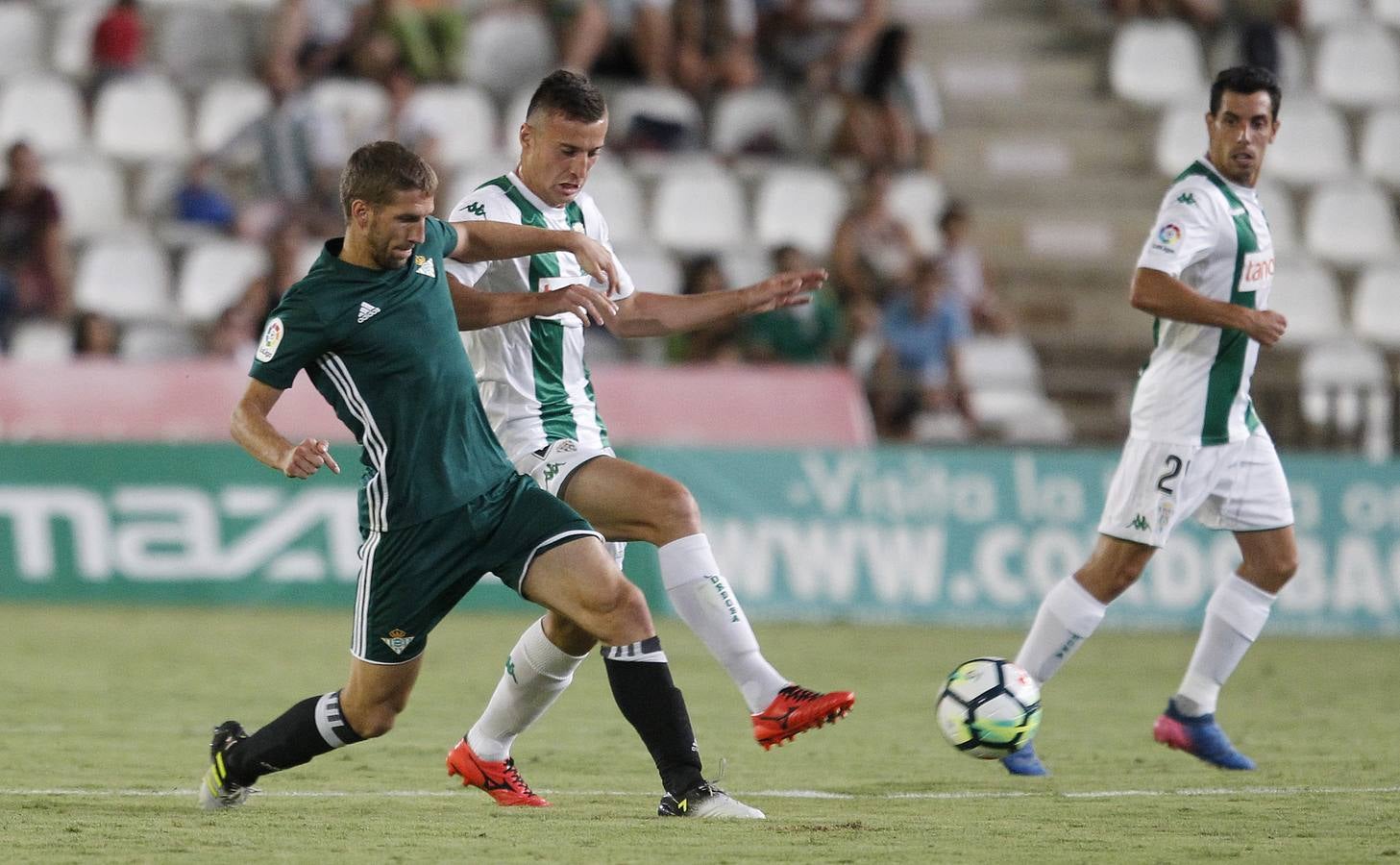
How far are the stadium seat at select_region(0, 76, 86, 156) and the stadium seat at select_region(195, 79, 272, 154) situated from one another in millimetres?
1014

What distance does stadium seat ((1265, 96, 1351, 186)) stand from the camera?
63.0ft

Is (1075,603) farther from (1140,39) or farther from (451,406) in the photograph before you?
(1140,39)

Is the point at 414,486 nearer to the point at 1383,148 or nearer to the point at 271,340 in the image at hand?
the point at 271,340

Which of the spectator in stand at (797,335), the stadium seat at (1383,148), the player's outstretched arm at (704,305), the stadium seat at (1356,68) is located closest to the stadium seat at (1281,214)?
the stadium seat at (1383,148)

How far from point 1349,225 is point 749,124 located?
5536 millimetres

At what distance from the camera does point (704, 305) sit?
685 centimetres

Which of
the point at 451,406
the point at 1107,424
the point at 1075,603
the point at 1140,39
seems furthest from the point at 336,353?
the point at 1140,39

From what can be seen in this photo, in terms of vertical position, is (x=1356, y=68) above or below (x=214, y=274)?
above

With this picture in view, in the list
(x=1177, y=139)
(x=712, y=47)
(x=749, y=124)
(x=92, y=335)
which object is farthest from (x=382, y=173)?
(x=1177, y=139)

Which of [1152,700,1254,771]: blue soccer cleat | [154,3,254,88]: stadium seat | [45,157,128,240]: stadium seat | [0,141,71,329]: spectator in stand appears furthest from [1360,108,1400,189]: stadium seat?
[1152,700,1254,771]: blue soccer cleat

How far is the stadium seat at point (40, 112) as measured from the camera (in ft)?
55.3

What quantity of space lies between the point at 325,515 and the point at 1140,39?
10.2 m

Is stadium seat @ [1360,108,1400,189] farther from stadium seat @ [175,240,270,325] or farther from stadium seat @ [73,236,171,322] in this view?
stadium seat @ [73,236,171,322]

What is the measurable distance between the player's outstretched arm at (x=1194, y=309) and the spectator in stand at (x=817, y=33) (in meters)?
11.2
